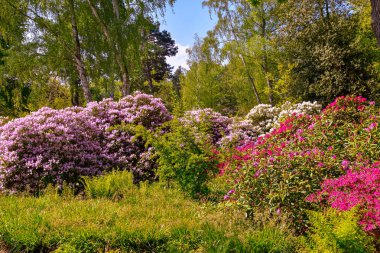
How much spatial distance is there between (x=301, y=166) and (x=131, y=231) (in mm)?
2673

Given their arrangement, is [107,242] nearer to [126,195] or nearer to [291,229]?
[126,195]

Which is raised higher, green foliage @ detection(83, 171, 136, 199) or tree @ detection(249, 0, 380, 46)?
tree @ detection(249, 0, 380, 46)

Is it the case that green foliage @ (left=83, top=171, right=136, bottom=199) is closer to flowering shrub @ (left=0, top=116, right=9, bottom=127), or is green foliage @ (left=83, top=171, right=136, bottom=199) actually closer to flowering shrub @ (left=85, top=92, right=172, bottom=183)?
flowering shrub @ (left=85, top=92, right=172, bottom=183)

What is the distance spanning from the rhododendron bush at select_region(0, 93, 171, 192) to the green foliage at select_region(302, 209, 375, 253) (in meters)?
4.51

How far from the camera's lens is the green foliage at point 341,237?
289cm

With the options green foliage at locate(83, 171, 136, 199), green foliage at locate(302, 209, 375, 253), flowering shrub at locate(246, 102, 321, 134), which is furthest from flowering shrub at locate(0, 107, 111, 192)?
flowering shrub at locate(246, 102, 321, 134)

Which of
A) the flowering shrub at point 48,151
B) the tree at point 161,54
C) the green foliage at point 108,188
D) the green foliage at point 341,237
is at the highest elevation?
the tree at point 161,54

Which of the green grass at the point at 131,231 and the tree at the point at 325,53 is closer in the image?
the green grass at the point at 131,231

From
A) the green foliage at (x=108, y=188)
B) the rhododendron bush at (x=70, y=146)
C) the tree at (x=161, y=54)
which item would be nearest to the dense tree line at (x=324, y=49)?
the rhododendron bush at (x=70, y=146)

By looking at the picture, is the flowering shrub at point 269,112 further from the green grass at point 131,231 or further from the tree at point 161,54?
the tree at point 161,54

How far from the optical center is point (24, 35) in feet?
45.0

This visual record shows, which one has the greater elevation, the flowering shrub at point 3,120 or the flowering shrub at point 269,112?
the flowering shrub at point 3,120

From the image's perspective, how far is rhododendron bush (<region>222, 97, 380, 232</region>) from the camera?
4137mm

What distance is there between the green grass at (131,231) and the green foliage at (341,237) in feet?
1.60
